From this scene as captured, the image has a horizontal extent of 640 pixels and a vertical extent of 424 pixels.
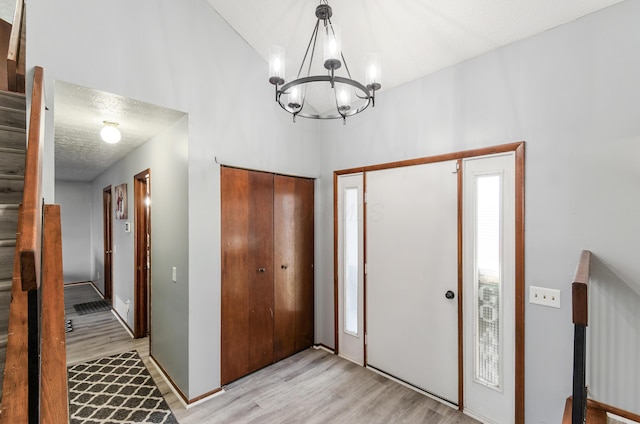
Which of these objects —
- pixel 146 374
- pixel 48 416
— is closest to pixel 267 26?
pixel 48 416

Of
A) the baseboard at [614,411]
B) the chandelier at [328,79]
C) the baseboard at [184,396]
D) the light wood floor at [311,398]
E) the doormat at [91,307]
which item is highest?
the chandelier at [328,79]

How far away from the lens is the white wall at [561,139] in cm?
173

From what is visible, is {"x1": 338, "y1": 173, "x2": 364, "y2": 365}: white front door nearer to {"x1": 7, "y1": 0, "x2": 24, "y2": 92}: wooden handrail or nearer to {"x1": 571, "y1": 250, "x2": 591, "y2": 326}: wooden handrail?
{"x1": 571, "y1": 250, "x2": 591, "y2": 326}: wooden handrail

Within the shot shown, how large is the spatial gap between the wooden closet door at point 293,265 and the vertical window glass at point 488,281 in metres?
1.79

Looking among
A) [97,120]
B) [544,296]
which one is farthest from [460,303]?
[97,120]

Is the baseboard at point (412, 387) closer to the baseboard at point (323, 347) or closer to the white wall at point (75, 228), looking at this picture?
the baseboard at point (323, 347)

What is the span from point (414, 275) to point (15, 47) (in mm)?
3099

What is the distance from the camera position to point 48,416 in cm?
82

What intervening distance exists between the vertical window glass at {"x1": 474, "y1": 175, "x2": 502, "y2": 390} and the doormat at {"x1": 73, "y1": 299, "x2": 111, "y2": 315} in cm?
546

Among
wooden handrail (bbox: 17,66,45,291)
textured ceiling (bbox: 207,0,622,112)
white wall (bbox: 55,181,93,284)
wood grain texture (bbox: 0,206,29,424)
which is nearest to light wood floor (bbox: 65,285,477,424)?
wood grain texture (bbox: 0,206,29,424)

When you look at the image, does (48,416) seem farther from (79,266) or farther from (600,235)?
(79,266)

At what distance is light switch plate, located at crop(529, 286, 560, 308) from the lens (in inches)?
76.2

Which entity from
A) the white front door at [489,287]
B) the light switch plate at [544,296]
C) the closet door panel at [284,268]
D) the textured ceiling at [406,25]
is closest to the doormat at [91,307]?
the closet door panel at [284,268]

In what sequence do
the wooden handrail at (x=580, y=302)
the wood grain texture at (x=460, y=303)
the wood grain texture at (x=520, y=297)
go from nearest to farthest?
1. the wooden handrail at (x=580, y=302)
2. the wood grain texture at (x=520, y=297)
3. the wood grain texture at (x=460, y=303)
